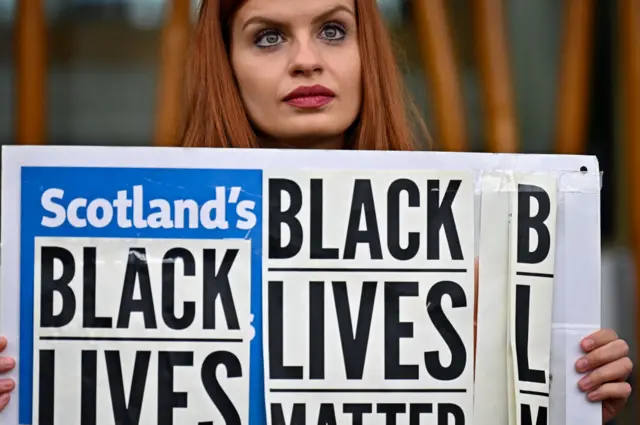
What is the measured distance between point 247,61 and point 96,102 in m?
0.93

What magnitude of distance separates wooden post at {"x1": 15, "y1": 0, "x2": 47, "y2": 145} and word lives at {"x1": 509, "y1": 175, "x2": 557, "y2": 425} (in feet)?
3.71

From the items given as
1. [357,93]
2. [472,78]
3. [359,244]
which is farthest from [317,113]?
[472,78]

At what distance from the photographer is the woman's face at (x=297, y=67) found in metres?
1.02

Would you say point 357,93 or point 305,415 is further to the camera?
point 357,93

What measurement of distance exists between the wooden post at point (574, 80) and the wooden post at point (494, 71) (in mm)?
102

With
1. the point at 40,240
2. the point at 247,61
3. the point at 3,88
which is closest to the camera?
the point at 40,240

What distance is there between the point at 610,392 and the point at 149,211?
53cm

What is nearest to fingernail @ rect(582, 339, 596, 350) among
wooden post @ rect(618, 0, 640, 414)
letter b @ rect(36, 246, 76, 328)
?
letter b @ rect(36, 246, 76, 328)

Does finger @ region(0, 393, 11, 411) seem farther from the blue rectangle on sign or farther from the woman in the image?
the woman

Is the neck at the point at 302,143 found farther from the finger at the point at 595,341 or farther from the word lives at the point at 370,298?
the finger at the point at 595,341

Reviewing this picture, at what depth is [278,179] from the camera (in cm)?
95

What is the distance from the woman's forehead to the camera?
102cm

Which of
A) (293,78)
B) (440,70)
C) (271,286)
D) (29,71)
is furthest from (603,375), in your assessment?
(29,71)

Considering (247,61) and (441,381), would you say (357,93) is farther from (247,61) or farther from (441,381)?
(441,381)
